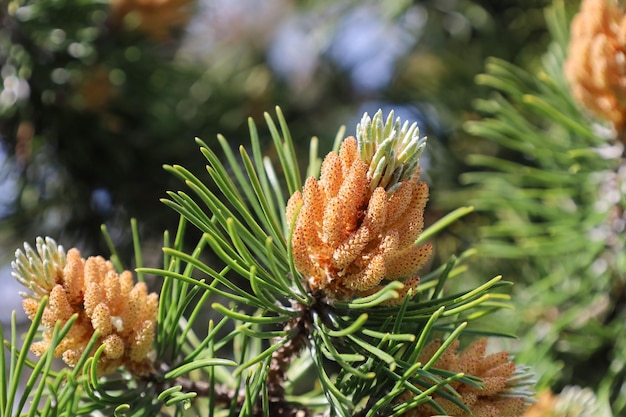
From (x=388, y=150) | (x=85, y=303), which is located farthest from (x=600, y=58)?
(x=85, y=303)

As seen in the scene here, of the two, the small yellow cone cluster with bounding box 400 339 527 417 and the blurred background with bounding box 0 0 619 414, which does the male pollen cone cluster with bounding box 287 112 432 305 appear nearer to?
the small yellow cone cluster with bounding box 400 339 527 417

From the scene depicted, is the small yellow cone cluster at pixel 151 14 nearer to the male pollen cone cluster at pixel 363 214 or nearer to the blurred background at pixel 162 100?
the blurred background at pixel 162 100

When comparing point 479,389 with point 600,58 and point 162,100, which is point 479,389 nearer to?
point 600,58

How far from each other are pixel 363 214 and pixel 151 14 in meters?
0.64

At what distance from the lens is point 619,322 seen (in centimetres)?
70

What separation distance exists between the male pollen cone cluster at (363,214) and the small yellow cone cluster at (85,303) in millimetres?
115

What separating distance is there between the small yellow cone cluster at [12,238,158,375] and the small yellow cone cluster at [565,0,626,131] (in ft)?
1.58

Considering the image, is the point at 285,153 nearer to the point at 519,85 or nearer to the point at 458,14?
the point at 519,85

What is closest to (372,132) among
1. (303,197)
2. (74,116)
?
(303,197)

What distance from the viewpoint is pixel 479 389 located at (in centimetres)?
41

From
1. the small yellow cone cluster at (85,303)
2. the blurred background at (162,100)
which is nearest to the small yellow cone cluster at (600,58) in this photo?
the blurred background at (162,100)

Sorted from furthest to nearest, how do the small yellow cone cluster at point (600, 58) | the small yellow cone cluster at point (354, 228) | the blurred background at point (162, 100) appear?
the blurred background at point (162, 100), the small yellow cone cluster at point (600, 58), the small yellow cone cluster at point (354, 228)

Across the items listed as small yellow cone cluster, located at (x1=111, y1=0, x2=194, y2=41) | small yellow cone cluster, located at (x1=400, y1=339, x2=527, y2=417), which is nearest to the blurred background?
small yellow cone cluster, located at (x1=111, y1=0, x2=194, y2=41)

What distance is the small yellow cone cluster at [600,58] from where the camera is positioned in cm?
63
